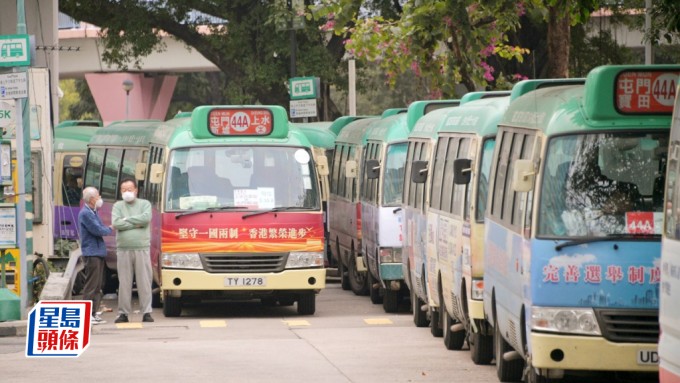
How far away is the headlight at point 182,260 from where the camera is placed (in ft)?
67.2

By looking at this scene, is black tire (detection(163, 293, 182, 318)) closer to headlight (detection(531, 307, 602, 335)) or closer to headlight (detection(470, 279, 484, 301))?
headlight (detection(470, 279, 484, 301))

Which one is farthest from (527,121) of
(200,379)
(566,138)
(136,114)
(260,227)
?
(136,114)

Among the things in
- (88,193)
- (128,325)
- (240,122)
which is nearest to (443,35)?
(240,122)

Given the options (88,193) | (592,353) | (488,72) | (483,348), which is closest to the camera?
(592,353)

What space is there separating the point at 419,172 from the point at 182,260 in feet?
11.7

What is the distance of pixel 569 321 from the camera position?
37.3 ft

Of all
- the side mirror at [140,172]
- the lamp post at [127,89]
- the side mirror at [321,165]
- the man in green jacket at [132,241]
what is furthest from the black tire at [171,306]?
the lamp post at [127,89]

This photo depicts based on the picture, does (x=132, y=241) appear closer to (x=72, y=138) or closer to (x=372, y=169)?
(x=372, y=169)

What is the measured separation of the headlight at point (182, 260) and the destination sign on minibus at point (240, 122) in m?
1.62

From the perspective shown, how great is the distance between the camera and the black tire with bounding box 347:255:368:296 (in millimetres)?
24969

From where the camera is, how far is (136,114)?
6725 centimetres

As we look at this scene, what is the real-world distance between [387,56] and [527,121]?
16.0 m

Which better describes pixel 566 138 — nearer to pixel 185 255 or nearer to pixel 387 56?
pixel 185 255

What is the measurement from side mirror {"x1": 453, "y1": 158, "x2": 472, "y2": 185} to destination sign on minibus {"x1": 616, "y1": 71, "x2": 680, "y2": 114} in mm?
3807
